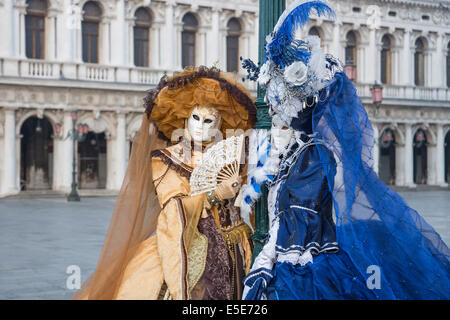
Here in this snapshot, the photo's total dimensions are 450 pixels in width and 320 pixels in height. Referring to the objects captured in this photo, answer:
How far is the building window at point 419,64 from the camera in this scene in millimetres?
27297

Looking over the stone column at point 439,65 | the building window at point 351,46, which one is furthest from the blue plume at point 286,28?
the stone column at point 439,65

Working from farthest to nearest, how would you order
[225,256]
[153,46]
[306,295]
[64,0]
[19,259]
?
[153,46] → [64,0] → [19,259] → [225,256] → [306,295]

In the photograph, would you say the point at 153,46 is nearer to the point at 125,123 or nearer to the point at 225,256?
the point at 125,123

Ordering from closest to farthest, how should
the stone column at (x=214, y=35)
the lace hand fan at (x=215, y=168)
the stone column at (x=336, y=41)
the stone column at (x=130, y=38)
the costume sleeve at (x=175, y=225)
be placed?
the costume sleeve at (x=175, y=225) → the lace hand fan at (x=215, y=168) → the stone column at (x=130, y=38) → the stone column at (x=214, y=35) → the stone column at (x=336, y=41)

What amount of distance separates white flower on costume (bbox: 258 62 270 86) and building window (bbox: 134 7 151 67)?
18894 mm

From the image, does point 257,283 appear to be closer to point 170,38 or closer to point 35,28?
point 35,28

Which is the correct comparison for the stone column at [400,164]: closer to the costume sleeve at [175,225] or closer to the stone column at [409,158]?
the stone column at [409,158]

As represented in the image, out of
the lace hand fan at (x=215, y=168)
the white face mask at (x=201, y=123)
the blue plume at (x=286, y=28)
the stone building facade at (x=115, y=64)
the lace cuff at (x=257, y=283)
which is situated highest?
the stone building facade at (x=115, y=64)

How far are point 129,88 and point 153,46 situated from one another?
1928 millimetres

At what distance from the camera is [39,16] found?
20.0m

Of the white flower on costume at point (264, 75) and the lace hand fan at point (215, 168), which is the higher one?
the white flower on costume at point (264, 75)

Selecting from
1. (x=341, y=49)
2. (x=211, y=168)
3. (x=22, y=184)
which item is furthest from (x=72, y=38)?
(x=211, y=168)

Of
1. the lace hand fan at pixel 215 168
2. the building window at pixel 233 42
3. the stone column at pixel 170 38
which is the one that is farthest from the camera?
the building window at pixel 233 42

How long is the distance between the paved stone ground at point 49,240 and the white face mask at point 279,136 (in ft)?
9.66
